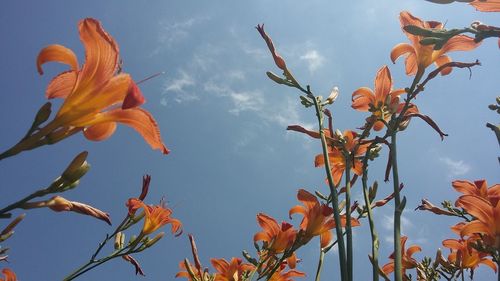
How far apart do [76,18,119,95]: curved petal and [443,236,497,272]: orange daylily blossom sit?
2411 mm

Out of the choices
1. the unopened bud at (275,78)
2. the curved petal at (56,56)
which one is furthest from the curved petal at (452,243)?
the curved petal at (56,56)

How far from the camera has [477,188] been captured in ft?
7.55

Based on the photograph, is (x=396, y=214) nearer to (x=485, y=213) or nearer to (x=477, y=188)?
(x=485, y=213)

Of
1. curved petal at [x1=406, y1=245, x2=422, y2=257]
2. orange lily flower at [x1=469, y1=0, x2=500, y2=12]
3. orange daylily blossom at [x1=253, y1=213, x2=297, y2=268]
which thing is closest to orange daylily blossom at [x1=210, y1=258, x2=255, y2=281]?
orange daylily blossom at [x1=253, y1=213, x2=297, y2=268]

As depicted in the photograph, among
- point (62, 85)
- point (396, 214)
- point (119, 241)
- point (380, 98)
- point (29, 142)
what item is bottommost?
point (29, 142)

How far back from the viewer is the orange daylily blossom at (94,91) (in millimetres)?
1298

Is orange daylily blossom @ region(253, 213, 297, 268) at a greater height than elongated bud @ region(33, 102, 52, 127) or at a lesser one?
greater

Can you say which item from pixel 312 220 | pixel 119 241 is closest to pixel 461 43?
pixel 312 220

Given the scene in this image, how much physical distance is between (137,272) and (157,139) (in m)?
1.80

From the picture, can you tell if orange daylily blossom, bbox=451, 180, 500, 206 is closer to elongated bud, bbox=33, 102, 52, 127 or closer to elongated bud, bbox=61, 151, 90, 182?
elongated bud, bbox=61, 151, 90, 182

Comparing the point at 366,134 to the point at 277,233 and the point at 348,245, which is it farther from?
the point at 277,233

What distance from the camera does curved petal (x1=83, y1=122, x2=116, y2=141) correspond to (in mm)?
1382

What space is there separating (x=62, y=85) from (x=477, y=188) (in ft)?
6.96

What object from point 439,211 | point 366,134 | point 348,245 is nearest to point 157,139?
point 348,245
